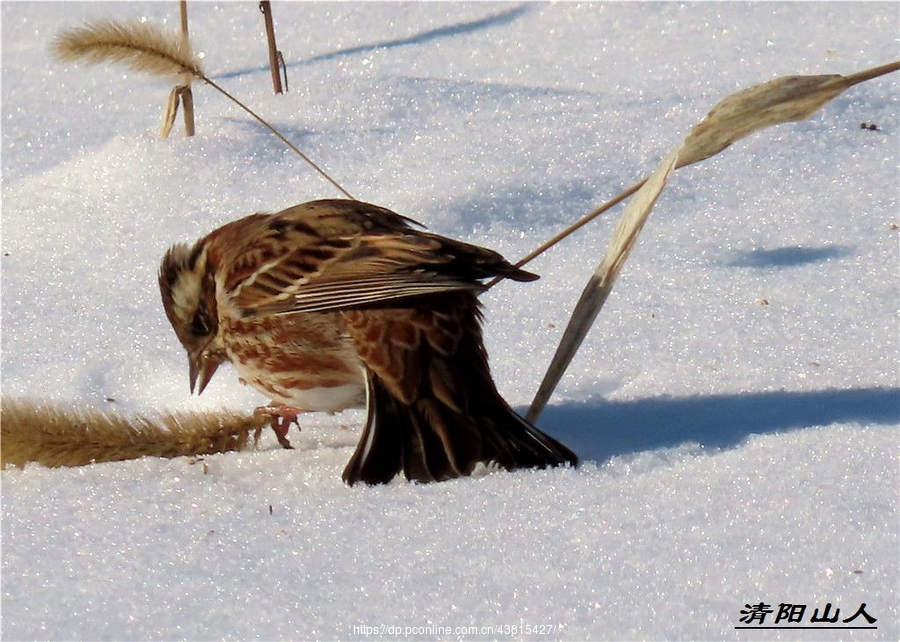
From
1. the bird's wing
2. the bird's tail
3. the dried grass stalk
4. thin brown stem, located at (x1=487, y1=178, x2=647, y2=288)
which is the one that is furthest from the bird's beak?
the dried grass stalk

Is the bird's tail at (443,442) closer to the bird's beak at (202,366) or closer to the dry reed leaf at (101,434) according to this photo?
the dry reed leaf at (101,434)

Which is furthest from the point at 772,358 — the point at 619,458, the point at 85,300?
the point at 85,300

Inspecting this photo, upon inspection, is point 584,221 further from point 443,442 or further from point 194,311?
point 194,311

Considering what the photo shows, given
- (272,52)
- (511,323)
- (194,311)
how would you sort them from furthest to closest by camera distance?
1. (272,52)
2. (511,323)
3. (194,311)

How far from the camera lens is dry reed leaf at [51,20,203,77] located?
499cm

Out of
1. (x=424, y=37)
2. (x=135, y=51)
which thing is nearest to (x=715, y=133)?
(x=135, y=51)

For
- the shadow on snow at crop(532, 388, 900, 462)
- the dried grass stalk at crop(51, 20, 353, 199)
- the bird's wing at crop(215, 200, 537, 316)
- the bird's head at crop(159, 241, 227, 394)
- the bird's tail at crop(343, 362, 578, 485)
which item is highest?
the dried grass stalk at crop(51, 20, 353, 199)

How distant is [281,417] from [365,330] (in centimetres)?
38

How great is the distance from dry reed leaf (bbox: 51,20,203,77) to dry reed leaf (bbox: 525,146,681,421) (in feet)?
6.42

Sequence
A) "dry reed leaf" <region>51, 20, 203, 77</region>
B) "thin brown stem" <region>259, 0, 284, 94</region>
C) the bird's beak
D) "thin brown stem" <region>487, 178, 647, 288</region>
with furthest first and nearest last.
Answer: "thin brown stem" <region>259, 0, 284, 94</region>, "dry reed leaf" <region>51, 20, 203, 77</region>, the bird's beak, "thin brown stem" <region>487, 178, 647, 288</region>

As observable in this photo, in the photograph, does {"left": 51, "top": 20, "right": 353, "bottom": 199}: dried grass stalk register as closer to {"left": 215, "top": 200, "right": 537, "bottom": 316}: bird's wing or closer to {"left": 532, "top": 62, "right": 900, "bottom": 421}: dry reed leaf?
{"left": 215, "top": 200, "right": 537, "bottom": 316}: bird's wing

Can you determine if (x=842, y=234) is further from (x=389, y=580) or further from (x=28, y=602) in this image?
(x=28, y=602)

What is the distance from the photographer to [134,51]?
500 cm

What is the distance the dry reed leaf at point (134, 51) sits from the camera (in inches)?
196
